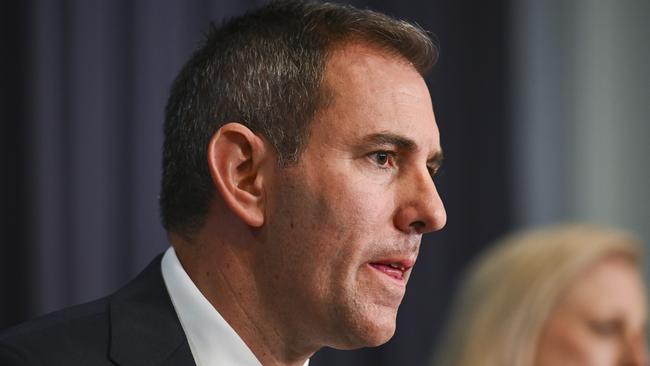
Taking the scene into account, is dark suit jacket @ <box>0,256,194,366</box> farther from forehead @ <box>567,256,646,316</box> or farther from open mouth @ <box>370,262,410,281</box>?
forehead @ <box>567,256,646,316</box>

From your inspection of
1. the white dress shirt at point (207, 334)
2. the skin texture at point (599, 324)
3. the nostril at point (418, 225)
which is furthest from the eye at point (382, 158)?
the skin texture at point (599, 324)

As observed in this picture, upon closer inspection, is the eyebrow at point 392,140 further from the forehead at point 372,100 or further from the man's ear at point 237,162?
the man's ear at point 237,162

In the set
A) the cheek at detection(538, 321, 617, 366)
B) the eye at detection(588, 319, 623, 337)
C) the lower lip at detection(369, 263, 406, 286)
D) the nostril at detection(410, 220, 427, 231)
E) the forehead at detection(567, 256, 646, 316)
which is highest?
the nostril at detection(410, 220, 427, 231)

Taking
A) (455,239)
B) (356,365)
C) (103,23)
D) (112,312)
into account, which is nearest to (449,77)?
(455,239)

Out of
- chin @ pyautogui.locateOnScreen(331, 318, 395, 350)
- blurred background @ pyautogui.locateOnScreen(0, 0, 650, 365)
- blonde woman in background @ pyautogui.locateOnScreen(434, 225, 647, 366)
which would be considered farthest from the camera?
blurred background @ pyautogui.locateOnScreen(0, 0, 650, 365)

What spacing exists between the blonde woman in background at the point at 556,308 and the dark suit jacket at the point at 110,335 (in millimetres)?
1366

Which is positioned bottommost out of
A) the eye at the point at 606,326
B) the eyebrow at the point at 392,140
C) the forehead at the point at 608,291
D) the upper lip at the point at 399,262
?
the eye at the point at 606,326

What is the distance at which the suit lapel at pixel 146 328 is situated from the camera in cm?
185

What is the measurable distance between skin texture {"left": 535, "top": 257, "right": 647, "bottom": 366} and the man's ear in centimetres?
145

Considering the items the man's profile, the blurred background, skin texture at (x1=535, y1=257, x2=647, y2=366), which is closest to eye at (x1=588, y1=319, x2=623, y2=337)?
skin texture at (x1=535, y1=257, x2=647, y2=366)

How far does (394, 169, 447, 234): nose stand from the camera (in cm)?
197

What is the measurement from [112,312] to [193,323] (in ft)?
0.49

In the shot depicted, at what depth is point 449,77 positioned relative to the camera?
436cm

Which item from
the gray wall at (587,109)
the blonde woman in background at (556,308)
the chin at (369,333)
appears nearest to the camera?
the chin at (369,333)
